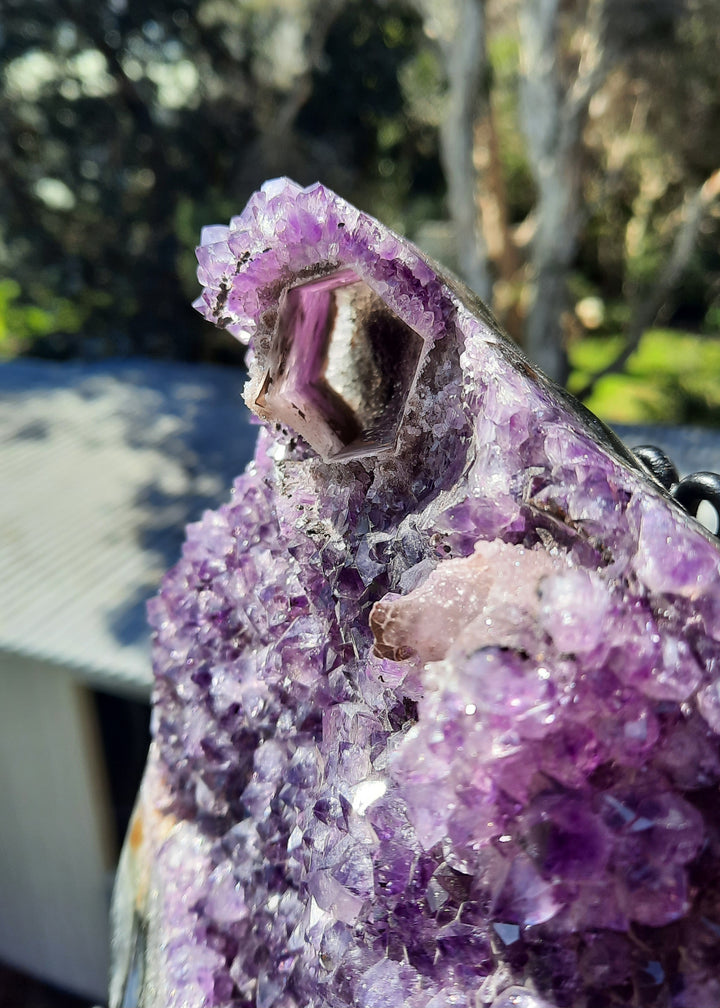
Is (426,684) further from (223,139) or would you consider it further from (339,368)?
(223,139)

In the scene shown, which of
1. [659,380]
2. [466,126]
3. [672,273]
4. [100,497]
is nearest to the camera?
[100,497]

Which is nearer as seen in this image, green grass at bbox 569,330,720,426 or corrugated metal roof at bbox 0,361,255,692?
corrugated metal roof at bbox 0,361,255,692

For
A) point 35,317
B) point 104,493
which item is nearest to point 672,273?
point 104,493

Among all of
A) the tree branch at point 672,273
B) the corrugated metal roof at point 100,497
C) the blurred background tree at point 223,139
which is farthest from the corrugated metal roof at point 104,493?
the blurred background tree at point 223,139

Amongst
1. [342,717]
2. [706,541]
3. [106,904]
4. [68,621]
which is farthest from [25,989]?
[706,541]

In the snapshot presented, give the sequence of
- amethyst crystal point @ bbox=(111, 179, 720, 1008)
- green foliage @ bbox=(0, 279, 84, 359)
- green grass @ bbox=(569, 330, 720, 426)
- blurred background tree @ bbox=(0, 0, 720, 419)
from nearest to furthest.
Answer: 1. amethyst crystal point @ bbox=(111, 179, 720, 1008)
2. blurred background tree @ bbox=(0, 0, 720, 419)
3. green grass @ bbox=(569, 330, 720, 426)
4. green foliage @ bbox=(0, 279, 84, 359)

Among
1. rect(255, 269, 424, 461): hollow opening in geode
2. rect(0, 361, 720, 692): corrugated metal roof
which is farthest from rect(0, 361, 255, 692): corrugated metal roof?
rect(255, 269, 424, 461): hollow opening in geode

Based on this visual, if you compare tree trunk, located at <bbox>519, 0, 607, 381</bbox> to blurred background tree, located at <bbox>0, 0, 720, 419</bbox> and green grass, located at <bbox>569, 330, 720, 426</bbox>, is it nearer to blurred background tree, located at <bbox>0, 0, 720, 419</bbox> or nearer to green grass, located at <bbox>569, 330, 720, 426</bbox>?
blurred background tree, located at <bbox>0, 0, 720, 419</bbox>

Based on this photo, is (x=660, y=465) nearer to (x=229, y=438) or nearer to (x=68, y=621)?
(x=68, y=621)

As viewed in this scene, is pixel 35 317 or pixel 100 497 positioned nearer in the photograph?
pixel 100 497
